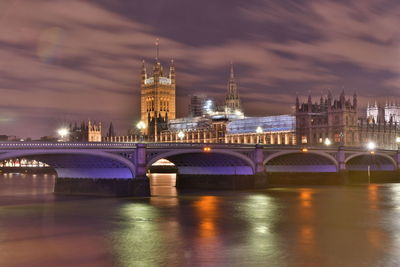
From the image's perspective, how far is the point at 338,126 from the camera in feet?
463

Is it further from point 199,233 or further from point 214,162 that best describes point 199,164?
point 199,233

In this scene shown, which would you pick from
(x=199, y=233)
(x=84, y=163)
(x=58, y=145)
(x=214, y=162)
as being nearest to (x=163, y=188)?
(x=214, y=162)

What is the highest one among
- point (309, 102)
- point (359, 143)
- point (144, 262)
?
point (309, 102)

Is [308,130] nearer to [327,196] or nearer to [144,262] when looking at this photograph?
[327,196]

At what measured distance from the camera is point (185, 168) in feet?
282

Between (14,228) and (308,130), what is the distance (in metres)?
119

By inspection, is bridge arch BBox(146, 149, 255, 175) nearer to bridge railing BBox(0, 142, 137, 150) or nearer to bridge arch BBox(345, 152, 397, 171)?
bridge railing BBox(0, 142, 137, 150)

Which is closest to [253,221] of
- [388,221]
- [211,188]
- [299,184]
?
[388,221]

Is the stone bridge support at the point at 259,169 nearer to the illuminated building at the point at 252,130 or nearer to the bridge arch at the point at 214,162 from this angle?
the bridge arch at the point at 214,162

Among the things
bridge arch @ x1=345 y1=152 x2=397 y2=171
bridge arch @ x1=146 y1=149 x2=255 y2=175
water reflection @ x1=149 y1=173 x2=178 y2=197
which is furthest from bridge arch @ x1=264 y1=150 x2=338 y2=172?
water reflection @ x1=149 y1=173 x2=178 y2=197

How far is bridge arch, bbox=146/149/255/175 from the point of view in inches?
3039

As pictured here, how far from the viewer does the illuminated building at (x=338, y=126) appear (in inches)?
5546

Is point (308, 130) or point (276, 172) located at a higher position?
point (308, 130)

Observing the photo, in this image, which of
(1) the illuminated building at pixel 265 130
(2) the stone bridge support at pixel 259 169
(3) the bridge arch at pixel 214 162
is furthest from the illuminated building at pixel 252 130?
(2) the stone bridge support at pixel 259 169
